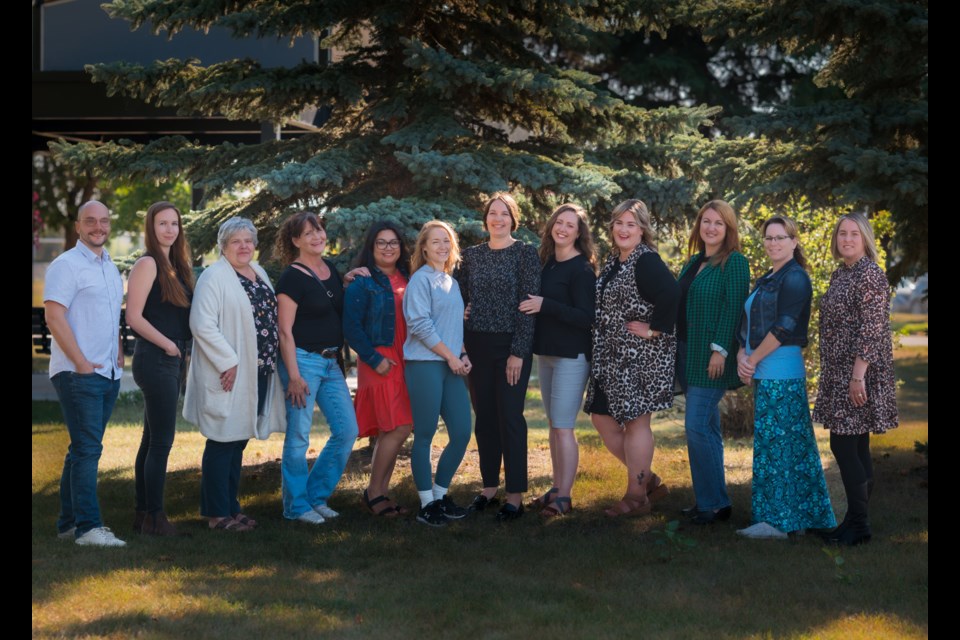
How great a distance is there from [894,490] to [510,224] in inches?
153

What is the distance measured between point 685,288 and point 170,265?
132 inches

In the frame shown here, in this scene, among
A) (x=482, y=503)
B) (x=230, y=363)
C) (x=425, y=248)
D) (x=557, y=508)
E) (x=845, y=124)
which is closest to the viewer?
(x=230, y=363)

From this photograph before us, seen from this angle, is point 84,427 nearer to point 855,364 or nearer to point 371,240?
point 371,240

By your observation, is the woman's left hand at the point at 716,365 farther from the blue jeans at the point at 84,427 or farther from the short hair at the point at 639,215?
the blue jeans at the point at 84,427

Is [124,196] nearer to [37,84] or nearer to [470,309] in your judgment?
[37,84]

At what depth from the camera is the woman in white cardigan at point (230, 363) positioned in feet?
22.2

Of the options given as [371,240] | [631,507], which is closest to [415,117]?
[371,240]

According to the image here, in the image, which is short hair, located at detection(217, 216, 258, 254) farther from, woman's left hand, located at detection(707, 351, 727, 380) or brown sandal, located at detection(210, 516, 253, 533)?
woman's left hand, located at detection(707, 351, 727, 380)

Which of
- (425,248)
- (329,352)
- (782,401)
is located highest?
(425,248)

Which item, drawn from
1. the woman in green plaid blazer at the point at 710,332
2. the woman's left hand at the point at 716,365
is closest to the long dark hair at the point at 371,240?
the woman in green plaid blazer at the point at 710,332

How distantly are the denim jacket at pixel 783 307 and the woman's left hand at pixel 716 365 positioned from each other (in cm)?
21

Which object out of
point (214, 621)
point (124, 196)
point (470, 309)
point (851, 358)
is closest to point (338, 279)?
point (470, 309)

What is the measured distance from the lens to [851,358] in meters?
6.57

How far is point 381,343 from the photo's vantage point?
288 inches
